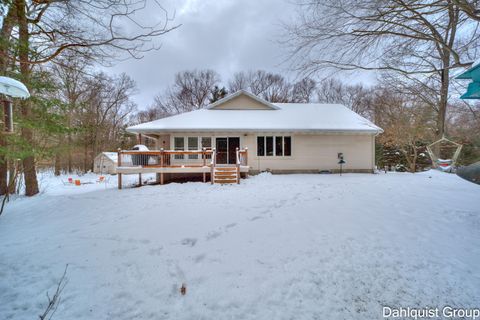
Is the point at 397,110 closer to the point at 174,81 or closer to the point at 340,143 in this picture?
the point at 340,143

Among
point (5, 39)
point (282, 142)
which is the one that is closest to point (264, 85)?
point (282, 142)

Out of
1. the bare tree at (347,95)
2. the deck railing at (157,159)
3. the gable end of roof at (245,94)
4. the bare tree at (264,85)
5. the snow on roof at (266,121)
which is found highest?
the bare tree at (264,85)

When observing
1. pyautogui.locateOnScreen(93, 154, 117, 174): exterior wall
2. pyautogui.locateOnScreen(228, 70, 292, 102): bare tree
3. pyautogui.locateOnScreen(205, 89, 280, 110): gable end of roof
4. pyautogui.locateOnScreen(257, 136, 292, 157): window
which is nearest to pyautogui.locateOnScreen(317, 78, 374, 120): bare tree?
pyautogui.locateOnScreen(228, 70, 292, 102): bare tree

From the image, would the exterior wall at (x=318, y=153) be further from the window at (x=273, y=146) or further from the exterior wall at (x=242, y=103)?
the exterior wall at (x=242, y=103)

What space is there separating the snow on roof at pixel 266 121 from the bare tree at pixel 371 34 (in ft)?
20.0

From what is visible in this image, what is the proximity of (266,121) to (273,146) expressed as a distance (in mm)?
1592

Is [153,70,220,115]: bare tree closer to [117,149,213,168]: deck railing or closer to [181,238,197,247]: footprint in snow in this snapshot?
[117,149,213,168]: deck railing

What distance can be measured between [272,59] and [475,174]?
14.0 feet

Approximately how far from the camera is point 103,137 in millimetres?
21844

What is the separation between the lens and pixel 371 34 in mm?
4281

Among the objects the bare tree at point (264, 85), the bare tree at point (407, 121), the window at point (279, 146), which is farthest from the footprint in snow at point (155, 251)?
the bare tree at point (264, 85)

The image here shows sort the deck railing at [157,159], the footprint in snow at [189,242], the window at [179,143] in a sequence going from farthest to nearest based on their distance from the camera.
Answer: the window at [179,143] < the deck railing at [157,159] < the footprint in snow at [189,242]

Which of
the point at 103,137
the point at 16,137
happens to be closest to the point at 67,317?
the point at 16,137

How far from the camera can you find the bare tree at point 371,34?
402 cm
